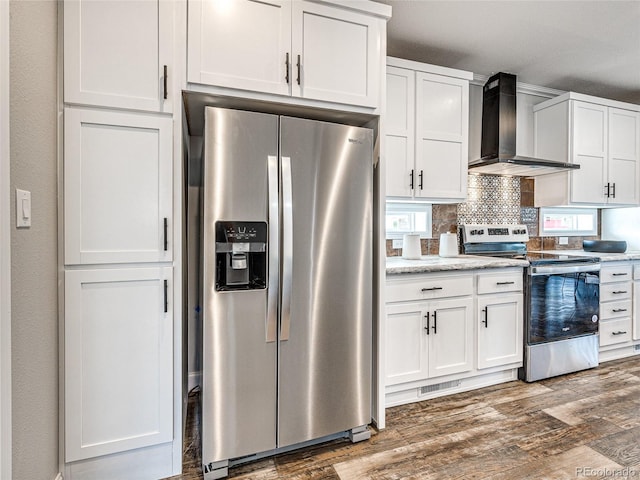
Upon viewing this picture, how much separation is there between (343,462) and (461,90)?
8.99 feet

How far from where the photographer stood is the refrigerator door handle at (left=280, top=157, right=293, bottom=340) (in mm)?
1736

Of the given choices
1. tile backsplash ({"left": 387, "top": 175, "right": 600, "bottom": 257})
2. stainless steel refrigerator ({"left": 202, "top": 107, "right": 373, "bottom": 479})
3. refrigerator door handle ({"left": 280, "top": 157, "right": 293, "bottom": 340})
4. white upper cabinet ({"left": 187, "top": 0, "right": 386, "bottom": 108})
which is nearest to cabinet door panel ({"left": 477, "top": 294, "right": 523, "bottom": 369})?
tile backsplash ({"left": 387, "top": 175, "right": 600, "bottom": 257})

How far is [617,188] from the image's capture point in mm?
3658

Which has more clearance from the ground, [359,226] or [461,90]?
[461,90]

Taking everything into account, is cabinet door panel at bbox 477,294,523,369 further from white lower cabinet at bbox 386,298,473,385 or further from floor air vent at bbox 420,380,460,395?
floor air vent at bbox 420,380,460,395

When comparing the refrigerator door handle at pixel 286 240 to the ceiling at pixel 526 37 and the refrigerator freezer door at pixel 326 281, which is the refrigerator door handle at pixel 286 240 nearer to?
the refrigerator freezer door at pixel 326 281

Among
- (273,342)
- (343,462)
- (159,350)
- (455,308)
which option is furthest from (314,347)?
(455,308)

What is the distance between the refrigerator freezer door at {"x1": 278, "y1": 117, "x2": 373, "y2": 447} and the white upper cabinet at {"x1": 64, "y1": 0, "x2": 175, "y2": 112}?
1.98 feet

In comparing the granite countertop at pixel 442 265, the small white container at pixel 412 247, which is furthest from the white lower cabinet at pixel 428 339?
the small white container at pixel 412 247

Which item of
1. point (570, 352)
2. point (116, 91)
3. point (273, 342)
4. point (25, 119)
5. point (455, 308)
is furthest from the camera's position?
point (570, 352)

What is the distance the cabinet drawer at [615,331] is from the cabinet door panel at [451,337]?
156 cm

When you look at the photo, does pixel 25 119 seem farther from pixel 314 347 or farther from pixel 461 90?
pixel 461 90

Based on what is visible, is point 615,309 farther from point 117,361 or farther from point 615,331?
point 117,361

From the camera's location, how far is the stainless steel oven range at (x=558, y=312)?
9.14ft
